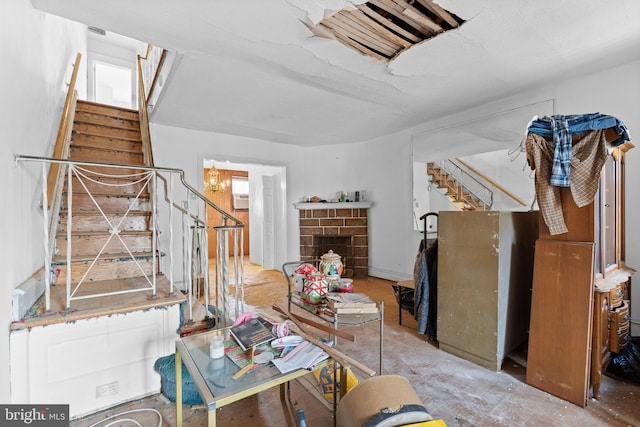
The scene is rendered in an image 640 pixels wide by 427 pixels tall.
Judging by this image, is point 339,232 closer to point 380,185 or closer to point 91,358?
point 380,185

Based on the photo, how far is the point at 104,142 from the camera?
3734 mm

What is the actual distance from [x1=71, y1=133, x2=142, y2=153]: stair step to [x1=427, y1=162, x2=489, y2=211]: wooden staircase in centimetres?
422

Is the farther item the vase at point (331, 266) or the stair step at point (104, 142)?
the stair step at point (104, 142)

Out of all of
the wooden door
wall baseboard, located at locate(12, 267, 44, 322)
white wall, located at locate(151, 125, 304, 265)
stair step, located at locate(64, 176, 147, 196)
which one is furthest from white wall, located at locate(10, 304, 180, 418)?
the wooden door

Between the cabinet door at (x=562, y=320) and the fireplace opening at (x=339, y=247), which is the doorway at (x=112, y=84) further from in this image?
the cabinet door at (x=562, y=320)

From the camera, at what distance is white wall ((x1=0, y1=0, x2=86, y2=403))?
4.68 ft

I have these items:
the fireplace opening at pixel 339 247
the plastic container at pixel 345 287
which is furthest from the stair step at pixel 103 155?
the fireplace opening at pixel 339 247

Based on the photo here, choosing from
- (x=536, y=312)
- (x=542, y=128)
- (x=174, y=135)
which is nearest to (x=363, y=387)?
(x=536, y=312)

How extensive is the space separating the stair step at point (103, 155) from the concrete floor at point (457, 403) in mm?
2792

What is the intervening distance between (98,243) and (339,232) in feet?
12.1

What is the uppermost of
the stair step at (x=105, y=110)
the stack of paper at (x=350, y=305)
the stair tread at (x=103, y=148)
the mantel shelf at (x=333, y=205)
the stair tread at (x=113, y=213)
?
the stair step at (x=105, y=110)

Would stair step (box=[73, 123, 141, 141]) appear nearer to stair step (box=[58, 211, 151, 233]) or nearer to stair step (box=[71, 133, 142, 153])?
stair step (box=[71, 133, 142, 153])

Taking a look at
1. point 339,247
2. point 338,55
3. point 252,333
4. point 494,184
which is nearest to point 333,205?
point 339,247

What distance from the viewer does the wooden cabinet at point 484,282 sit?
215 centimetres
